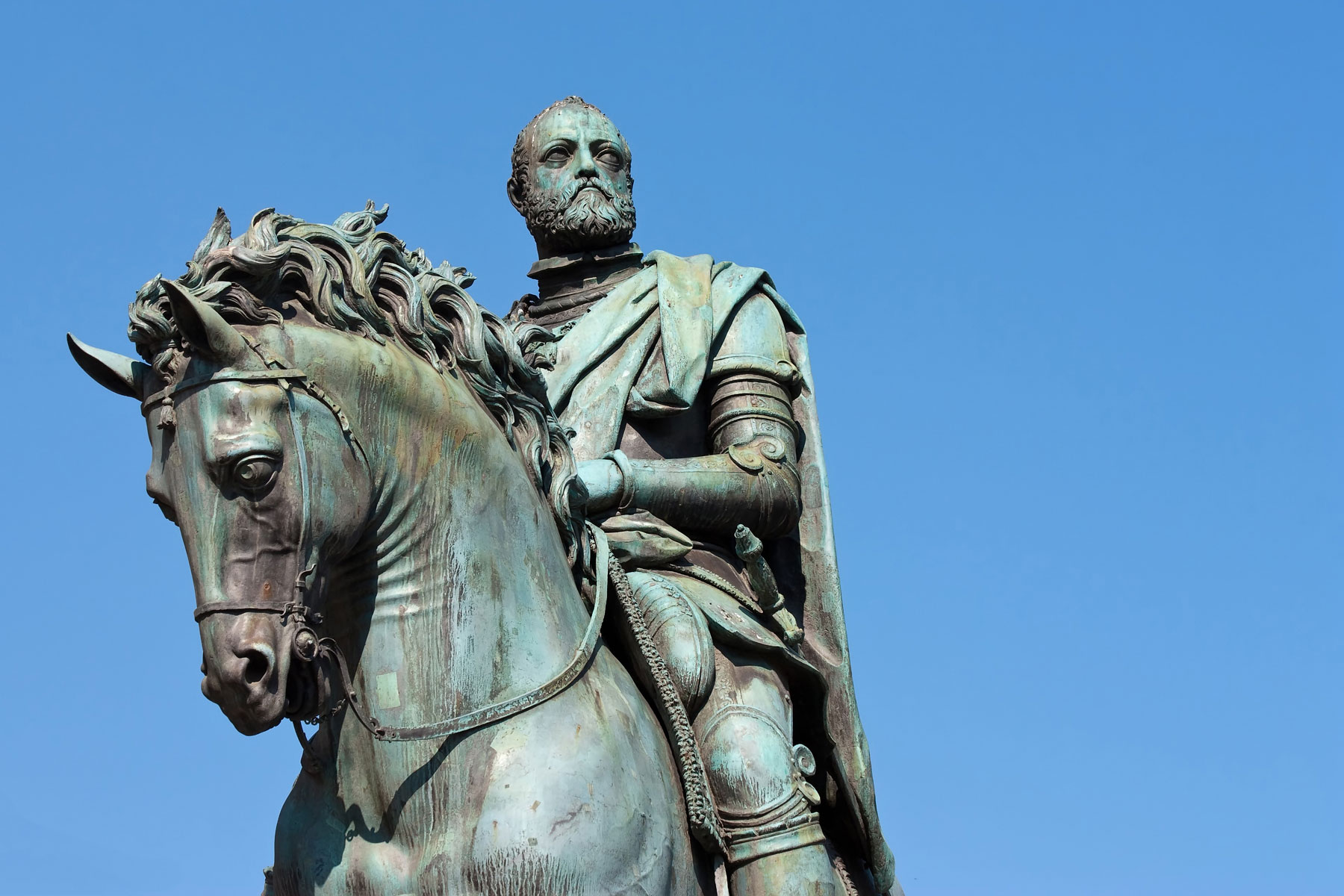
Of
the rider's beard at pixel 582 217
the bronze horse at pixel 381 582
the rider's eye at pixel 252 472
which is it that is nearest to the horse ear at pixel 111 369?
the bronze horse at pixel 381 582

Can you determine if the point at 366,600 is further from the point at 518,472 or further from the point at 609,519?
the point at 609,519

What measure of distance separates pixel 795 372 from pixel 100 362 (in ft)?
12.3

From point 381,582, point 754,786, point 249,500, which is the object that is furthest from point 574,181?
point 249,500

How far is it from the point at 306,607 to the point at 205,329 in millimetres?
921

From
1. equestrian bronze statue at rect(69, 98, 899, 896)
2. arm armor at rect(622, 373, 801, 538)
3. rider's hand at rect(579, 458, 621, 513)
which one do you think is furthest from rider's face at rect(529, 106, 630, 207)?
equestrian bronze statue at rect(69, 98, 899, 896)

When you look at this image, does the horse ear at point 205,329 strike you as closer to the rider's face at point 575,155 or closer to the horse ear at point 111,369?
the horse ear at point 111,369

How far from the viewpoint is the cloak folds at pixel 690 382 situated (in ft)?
29.1

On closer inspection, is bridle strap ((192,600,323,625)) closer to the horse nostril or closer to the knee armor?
the horse nostril

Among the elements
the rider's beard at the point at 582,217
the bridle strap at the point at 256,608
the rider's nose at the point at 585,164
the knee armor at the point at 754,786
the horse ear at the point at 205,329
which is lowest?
the knee armor at the point at 754,786

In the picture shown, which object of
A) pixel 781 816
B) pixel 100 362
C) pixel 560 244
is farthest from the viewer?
pixel 560 244

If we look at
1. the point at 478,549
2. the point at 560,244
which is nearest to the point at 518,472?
the point at 478,549

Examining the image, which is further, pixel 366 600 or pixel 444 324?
pixel 444 324

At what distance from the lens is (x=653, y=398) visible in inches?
361

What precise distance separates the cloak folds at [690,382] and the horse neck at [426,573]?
2.19m
